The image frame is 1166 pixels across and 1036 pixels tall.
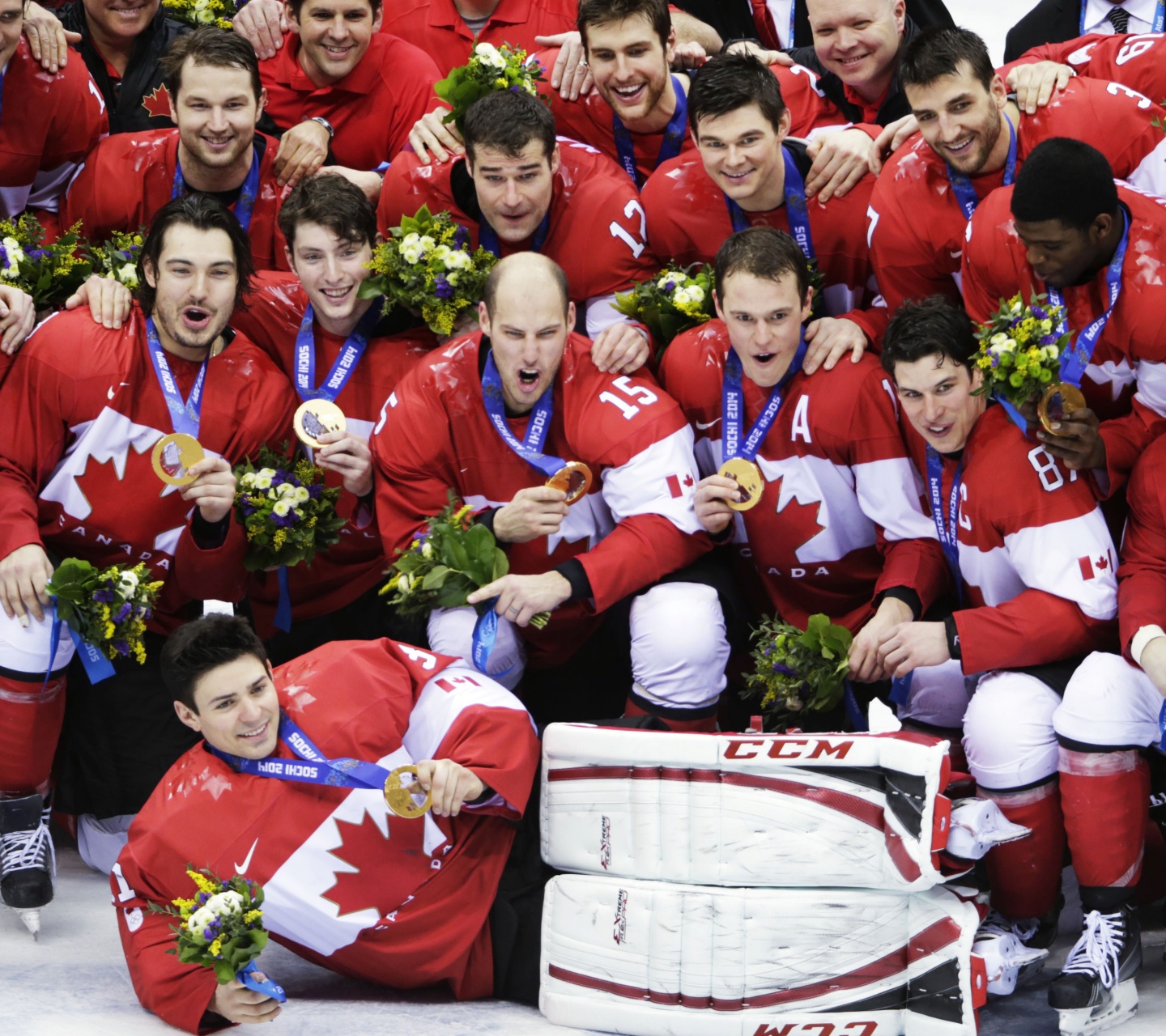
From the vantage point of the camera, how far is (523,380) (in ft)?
15.7

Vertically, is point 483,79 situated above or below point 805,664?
above

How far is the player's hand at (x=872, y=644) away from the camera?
14.5 feet

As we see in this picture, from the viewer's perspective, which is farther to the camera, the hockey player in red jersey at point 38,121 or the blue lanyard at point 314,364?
the hockey player in red jersey at point 38,121

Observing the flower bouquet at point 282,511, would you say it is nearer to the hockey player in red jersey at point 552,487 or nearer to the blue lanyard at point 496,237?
the hockey player in red jersey at point 552,487

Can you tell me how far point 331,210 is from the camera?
509 cm

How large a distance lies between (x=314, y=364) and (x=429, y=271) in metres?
0.50

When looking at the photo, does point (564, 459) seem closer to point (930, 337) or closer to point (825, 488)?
point (825, 488)

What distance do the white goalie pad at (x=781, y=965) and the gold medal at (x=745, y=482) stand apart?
1.18 meters

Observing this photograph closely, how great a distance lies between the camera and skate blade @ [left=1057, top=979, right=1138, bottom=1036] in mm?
3865

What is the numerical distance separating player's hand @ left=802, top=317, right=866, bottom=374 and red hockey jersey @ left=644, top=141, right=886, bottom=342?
7.3 inches

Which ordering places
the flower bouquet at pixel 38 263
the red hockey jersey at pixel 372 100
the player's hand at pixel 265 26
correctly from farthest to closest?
the player's hand at pixel 265 26, the red hockey jersey at pixel 372 100, the flower bouquet at pixel 38 263

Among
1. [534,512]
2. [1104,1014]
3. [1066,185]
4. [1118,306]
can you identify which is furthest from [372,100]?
[1104,1014]

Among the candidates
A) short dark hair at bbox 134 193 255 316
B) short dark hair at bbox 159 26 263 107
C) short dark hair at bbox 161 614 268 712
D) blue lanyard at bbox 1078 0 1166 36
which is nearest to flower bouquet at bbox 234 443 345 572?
short dark hair at bbox 134 193 255 316

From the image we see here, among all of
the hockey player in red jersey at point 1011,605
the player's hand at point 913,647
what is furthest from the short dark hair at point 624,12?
the player's hand at point 913,647
